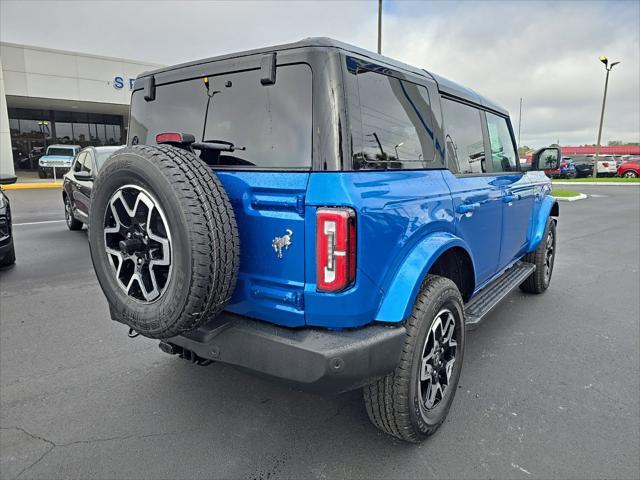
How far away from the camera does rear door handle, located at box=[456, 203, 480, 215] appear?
2.76 metres

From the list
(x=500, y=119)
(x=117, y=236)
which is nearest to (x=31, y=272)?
(x=117, y=236)

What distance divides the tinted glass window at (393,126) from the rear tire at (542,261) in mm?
2710

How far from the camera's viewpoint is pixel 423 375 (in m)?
2.43

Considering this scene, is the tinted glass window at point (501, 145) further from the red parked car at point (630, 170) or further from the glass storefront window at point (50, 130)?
the red parked car at point (630, 170)

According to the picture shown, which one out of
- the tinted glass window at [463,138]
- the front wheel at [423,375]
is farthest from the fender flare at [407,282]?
the tinted glass window at [463,138]

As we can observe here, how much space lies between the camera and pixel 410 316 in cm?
229

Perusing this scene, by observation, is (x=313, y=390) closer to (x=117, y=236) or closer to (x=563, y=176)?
(x=117, y=236)

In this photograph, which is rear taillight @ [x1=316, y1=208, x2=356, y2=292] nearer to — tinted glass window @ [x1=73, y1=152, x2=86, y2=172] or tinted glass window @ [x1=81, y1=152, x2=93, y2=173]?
tinted glass window @ [x1=81, y1=152, x2=93, y2=173]

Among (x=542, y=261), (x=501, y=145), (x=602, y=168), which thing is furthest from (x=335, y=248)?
(x=602, y=168)

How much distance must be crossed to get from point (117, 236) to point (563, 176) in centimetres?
3643

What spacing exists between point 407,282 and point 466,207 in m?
0.94

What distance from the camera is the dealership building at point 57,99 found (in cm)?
2269

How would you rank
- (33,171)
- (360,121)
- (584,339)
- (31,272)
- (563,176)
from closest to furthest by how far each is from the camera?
(360,121)
(584,339)
(31,272)
(33,171)
(563,176)

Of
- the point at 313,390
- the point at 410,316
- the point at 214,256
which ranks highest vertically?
the point at 214,256
